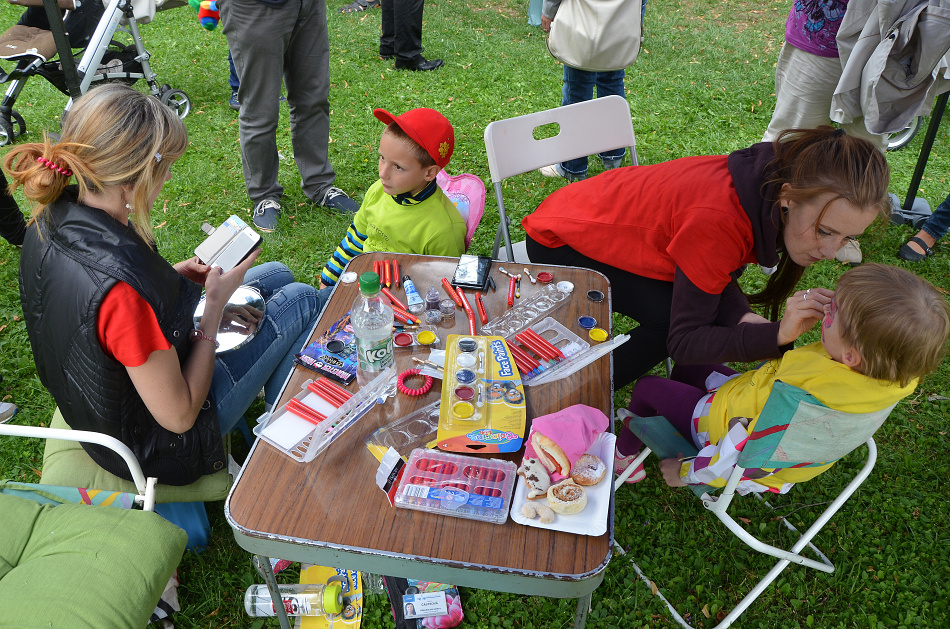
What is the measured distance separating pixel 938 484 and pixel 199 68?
279 inches

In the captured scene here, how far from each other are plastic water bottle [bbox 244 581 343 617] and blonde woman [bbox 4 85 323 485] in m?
0.56

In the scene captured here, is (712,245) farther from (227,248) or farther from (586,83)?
(586,83)

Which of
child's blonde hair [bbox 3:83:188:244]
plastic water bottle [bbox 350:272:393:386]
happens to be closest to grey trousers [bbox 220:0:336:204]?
child's blonde hair [bbox 3:83:188:244]

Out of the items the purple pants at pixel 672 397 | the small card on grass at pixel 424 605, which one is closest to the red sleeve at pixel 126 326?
the small card on grass at pixel 424 605

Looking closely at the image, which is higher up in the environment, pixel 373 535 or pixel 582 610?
pixel 373 535

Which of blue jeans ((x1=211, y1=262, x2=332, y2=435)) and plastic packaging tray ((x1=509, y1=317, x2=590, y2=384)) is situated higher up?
plastic packaging tray ((x1=509, y1=317, x2=590, y2=384))

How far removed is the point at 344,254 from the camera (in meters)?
2.70

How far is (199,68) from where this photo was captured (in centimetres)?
644

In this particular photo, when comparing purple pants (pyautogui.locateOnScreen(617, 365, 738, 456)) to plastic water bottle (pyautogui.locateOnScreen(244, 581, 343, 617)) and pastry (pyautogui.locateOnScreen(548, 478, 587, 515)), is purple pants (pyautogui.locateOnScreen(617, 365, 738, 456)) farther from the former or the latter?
plastic water bottle (pyautogui.locateOnScreen(244, 581, 343, 617))

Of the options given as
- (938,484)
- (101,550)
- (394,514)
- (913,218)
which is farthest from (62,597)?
(913,218)

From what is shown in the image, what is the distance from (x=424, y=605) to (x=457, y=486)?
34.9 inches

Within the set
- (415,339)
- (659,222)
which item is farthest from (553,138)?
(415,339)

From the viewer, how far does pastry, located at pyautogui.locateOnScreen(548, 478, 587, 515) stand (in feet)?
4.56

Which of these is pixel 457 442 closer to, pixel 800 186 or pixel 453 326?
pixel 453 326
